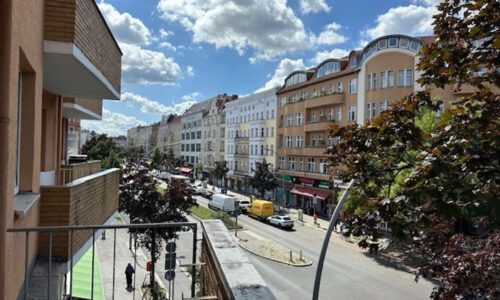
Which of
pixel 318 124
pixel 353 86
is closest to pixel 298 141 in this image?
pixel 318 124

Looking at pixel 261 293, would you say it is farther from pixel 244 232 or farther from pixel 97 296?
pixel 244 232

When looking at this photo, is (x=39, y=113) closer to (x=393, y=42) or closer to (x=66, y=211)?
(x=66, y=211)

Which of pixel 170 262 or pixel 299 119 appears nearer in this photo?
pixel 170 262

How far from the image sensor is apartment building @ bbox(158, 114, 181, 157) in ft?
372

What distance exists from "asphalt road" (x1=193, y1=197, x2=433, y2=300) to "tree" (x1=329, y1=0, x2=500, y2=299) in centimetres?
1545

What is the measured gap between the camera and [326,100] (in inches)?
1764

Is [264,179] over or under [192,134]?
under

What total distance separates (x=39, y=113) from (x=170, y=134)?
11808 cm

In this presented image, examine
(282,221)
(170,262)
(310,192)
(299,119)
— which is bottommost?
(282,221)

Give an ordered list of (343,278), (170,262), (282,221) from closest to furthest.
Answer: (170,262), (343,278), (282,221)

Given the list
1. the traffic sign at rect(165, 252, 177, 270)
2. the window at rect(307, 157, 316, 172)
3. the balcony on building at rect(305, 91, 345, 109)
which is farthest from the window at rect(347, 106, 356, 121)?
the traffic sign at rect(165, 252, 177, 270)

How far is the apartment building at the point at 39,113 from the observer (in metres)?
3.58

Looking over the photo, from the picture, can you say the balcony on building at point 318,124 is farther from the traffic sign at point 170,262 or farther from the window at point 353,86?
the traffic sign at point 170,262

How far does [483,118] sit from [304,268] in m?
22.3
